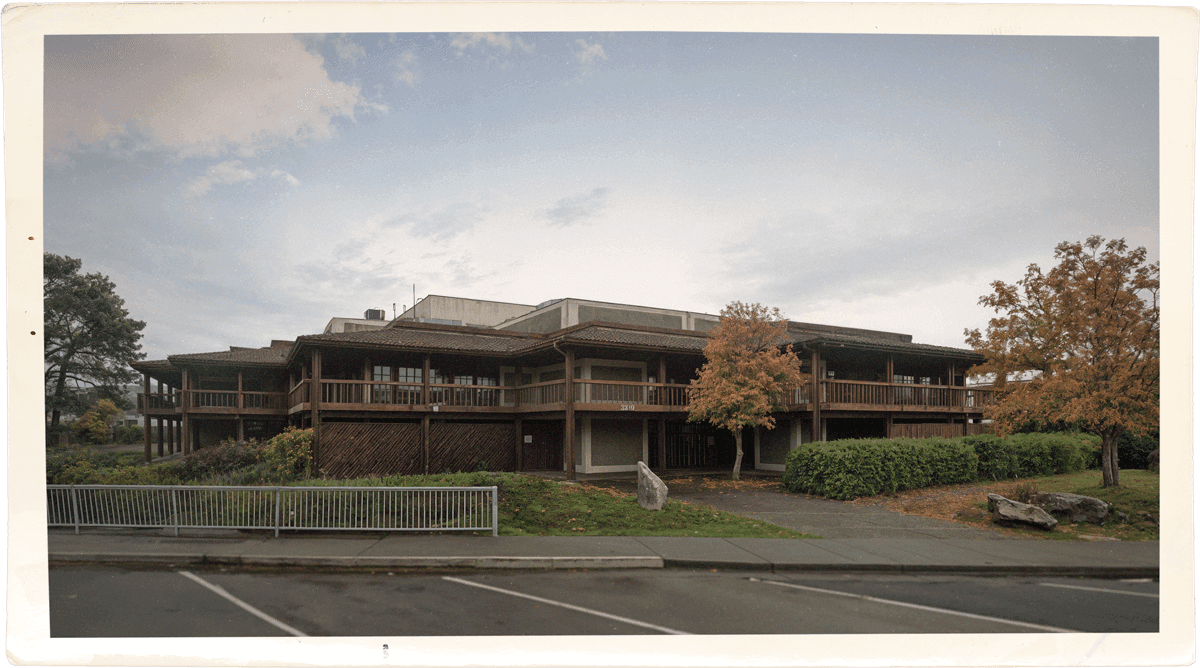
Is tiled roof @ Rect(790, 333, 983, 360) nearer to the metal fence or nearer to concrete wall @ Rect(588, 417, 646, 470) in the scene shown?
concrete wall @ Rect(588, 417, 646, 470)

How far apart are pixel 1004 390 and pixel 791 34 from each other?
32.9 ft

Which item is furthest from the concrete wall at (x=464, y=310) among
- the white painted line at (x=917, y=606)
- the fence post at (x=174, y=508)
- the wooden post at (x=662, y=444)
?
the white painted line at (x=917, y=606)

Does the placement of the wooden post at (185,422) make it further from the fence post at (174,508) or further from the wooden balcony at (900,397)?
the wooden balcony at (900,397)

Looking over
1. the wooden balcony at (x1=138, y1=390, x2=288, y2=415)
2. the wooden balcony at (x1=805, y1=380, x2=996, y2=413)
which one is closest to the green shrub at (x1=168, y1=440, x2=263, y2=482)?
the wooden balcony at (x1=138, y1=390, x2=288, y2=415)

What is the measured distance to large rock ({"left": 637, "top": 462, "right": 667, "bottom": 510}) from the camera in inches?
493

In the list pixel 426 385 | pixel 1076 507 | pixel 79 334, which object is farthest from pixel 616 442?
pixel 79 334

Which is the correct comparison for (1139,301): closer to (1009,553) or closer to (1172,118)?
(1172,118)


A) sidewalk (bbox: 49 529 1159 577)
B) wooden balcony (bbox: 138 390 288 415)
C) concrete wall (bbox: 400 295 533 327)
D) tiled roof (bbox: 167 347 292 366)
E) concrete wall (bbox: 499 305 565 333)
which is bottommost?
sidewalk (bbox: 49 529 1159 577)

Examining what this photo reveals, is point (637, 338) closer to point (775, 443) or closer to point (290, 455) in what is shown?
point (775, 443)

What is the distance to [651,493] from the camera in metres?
12.6

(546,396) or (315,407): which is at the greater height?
(546,396)

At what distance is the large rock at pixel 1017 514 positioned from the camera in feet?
34.9

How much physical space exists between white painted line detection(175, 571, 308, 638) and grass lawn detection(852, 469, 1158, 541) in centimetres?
893

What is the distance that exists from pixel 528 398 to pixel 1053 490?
14.7 m
